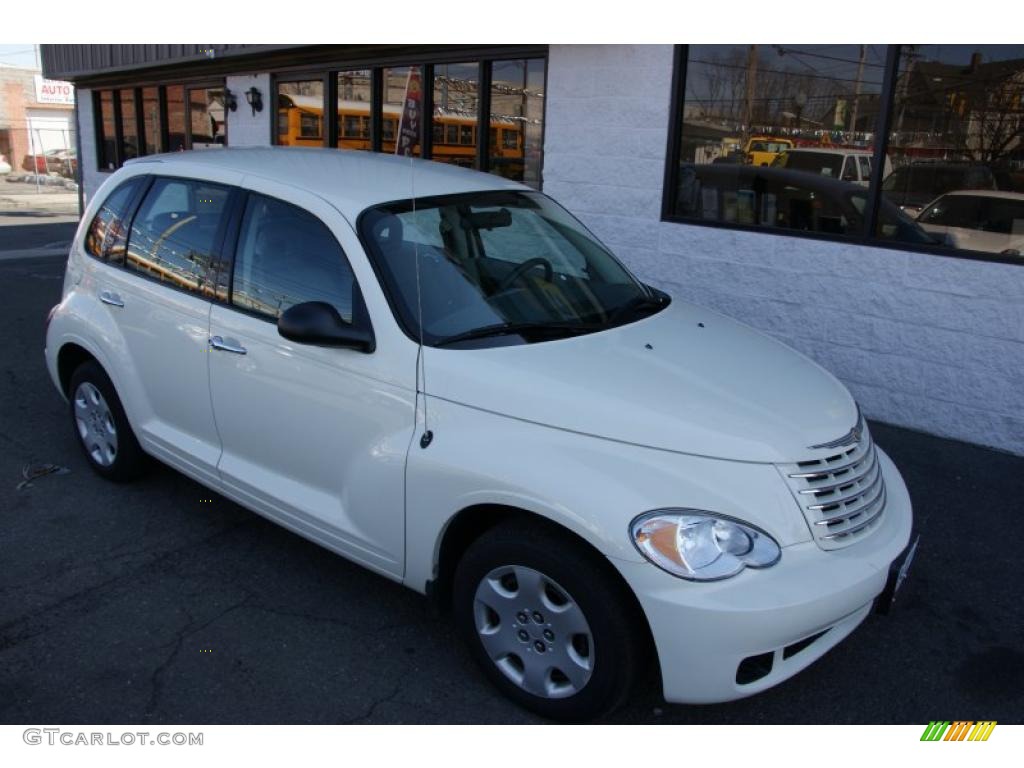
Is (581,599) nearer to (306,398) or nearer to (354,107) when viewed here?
(306,398)

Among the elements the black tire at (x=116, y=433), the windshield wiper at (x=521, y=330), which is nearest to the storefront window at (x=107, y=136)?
the black tire at (x=116, y=433)

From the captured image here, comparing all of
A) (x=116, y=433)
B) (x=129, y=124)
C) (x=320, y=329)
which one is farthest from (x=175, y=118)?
(x=320, y=329)

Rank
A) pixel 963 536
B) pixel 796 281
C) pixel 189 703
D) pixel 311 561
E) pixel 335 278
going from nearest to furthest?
pixel 189 703
pixel 335 278
pixel 311 561
pixel 963 536
pixel 796 281

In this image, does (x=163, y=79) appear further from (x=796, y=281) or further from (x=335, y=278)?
(x=335, y=278)

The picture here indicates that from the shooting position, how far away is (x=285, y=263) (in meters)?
3.59

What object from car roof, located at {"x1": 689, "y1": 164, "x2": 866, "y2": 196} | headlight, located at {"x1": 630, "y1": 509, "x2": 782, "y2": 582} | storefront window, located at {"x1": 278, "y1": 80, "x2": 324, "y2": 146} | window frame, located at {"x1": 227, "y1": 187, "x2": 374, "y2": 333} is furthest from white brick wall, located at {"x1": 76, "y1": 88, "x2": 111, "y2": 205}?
headlight, located at {"x1": 630, "y1": 509, "x2": 782, "y2": 582}

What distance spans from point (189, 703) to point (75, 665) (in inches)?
20.6

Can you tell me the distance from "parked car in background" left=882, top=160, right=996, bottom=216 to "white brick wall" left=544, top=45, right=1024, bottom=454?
39 centimetres

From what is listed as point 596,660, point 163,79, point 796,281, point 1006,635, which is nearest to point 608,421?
point 596,660

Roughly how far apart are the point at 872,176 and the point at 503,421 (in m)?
4.28

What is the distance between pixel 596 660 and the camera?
2713mm

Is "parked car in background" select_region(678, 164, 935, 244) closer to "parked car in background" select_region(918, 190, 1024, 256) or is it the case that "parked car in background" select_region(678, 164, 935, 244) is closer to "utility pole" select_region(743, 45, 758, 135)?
"parked car in background" select_region(918, 190, 1024, 256)

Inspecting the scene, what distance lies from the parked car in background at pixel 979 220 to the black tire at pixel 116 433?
510 centimetres

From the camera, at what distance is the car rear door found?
3863 millimetres
